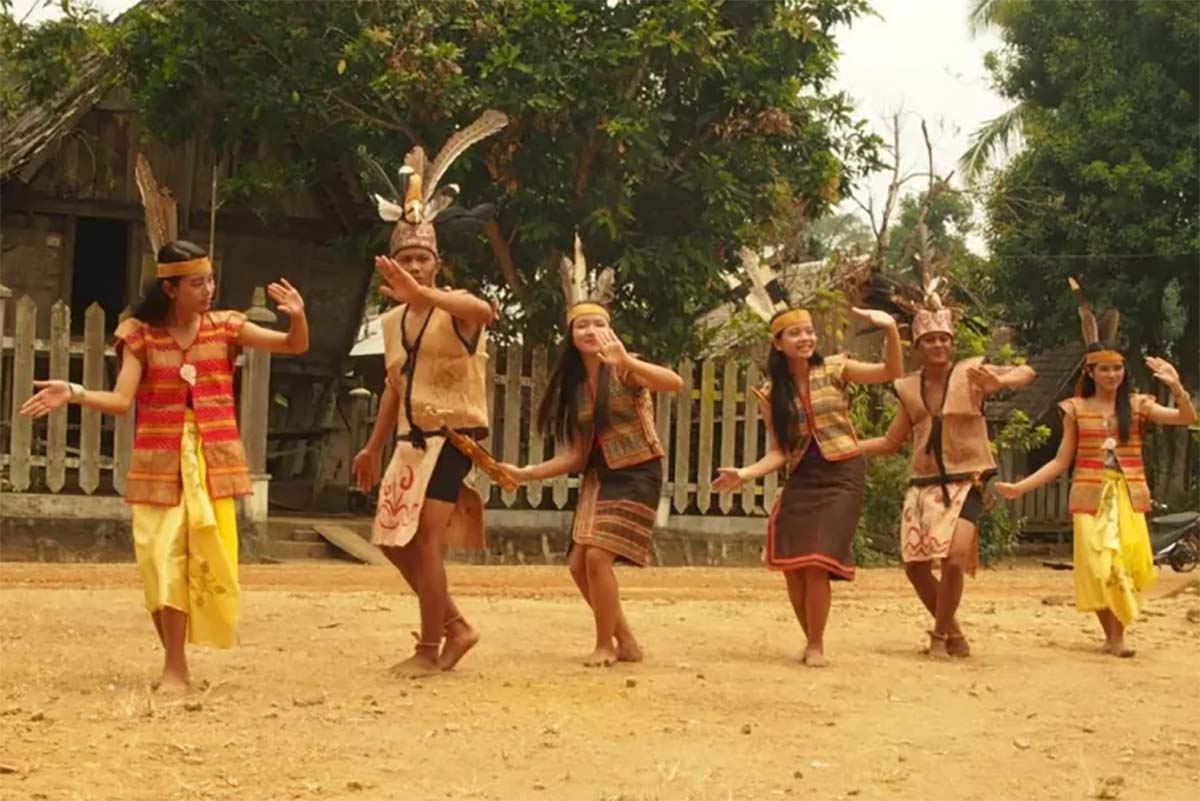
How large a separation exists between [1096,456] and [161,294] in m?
5.19

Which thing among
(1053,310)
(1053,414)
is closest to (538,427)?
(1053,310)

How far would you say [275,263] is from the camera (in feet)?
68.0

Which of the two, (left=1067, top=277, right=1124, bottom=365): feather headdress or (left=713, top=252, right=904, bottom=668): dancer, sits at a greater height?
(left=1067, top=277, right=1124, bottom=365): feather headdress

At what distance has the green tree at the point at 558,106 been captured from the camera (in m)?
15.9

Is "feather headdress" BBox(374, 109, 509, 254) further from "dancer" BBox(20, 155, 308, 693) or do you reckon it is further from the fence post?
the fence post

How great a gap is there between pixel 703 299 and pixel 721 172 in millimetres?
1324

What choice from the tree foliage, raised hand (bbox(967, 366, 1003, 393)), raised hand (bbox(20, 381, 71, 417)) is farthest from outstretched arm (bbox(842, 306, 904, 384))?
the tree foliage

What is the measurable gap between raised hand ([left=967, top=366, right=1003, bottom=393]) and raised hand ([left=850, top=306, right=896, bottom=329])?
52cm

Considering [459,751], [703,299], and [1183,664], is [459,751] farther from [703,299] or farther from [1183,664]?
[703,299]

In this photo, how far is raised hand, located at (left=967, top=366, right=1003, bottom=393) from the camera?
915 centimetres

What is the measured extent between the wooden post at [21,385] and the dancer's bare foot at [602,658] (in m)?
7.64

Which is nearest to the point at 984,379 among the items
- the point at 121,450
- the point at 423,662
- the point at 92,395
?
the point at 423,662

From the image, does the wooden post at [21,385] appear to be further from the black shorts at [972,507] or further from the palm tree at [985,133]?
the palm tree at [985,133]

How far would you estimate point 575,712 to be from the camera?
6.84m
